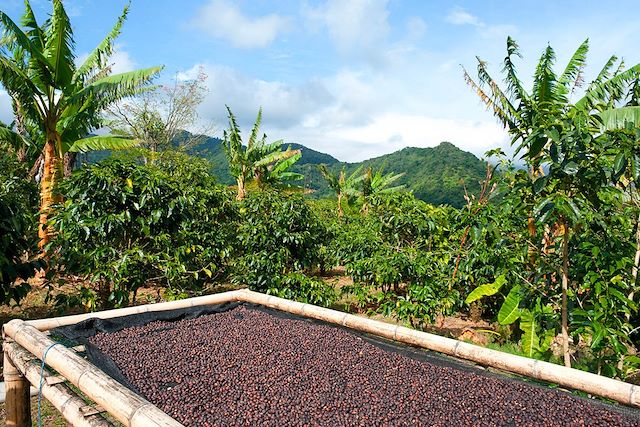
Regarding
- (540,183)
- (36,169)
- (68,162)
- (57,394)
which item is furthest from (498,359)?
(36,169)

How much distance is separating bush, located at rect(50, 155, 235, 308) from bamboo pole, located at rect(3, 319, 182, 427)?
129 cm

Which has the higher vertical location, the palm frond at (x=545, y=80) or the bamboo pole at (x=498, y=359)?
the palm frond at (x=545, y=80)

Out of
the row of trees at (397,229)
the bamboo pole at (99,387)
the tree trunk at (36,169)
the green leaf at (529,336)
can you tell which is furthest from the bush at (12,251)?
the tree trunk at (36,169)

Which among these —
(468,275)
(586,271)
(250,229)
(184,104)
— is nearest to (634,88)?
(468,275)

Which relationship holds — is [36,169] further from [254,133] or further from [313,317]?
[313,317]

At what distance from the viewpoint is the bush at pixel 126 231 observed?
12.3ft

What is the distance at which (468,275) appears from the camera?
428 centimetres

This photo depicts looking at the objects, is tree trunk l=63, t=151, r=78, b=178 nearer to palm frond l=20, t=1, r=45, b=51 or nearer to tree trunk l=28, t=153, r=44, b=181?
tree trunk l=28, t=153, r=44, b=181

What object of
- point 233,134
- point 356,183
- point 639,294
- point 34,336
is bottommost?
point 34,336

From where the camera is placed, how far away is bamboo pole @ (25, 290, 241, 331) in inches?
113

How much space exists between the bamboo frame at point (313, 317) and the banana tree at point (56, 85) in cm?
349

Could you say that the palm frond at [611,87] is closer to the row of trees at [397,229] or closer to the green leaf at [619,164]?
the row of trees at [397,229]

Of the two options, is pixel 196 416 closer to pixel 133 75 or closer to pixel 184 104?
pixel 133 75

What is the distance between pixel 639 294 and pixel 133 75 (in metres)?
6.42
